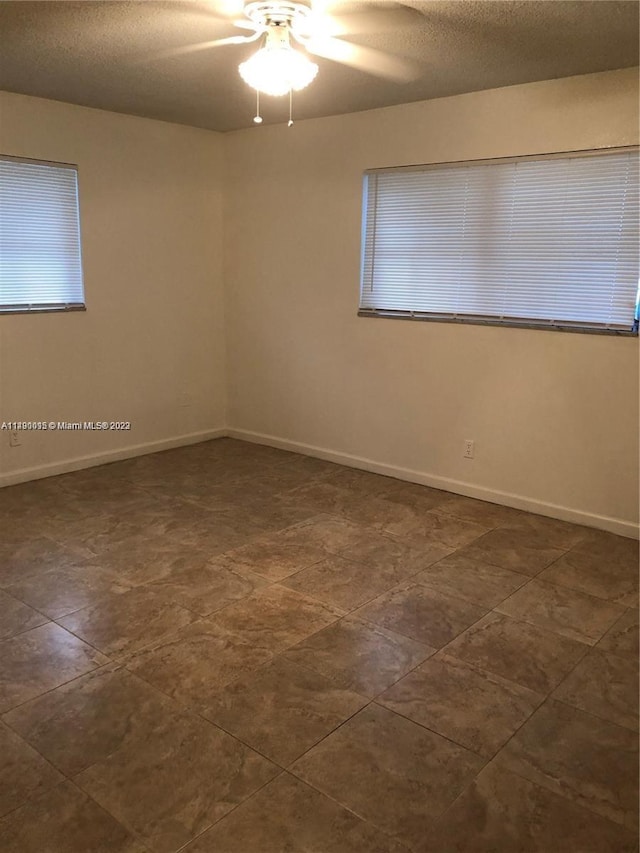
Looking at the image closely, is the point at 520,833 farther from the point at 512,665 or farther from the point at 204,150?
the point at 204,150

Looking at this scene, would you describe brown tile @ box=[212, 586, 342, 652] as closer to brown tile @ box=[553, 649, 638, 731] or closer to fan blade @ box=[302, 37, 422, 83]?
brown tile @ box=[553, 649, 638, 731]

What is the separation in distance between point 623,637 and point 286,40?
9.23ft

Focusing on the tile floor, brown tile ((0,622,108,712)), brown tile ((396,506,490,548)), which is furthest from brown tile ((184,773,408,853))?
brown tile ((396,506,490,548))

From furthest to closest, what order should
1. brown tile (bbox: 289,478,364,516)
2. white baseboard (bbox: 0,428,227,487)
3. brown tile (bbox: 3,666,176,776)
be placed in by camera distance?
white baseboard (bbox: 0,428,227,487) < brown tile (bbox: 289,478,364,516) < brown tile (bbox: 3,666,176,776)

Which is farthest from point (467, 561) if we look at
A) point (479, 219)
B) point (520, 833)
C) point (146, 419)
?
point (146, 419)

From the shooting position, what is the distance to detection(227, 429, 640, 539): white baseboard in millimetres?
3811

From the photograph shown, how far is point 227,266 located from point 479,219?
7.25ft

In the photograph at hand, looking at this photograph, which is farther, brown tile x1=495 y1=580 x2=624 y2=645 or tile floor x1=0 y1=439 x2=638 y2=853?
brown tile x1=495 y1=580 x2=624 y2=645

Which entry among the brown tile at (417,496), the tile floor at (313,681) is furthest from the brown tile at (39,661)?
the brown tile at (417,496)

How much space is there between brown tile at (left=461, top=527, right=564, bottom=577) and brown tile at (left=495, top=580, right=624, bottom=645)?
206 millimetres

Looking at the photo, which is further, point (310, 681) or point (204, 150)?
point (204, 150)

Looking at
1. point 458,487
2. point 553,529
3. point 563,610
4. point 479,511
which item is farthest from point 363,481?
point 563,610

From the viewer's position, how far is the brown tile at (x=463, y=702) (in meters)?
2.17

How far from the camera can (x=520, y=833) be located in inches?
70.4
